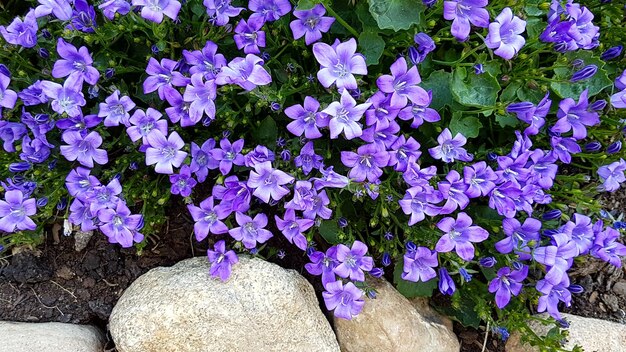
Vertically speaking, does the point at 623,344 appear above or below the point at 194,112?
below

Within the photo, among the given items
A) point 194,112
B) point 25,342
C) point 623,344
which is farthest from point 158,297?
point 623,344

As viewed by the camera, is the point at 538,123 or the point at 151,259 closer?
the point at 538,123

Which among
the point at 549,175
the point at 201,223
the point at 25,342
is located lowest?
the point at 25,342

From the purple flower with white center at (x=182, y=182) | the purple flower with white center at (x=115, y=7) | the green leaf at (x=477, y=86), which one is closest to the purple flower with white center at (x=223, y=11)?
the purple flower with white center at (x=115, y=7)

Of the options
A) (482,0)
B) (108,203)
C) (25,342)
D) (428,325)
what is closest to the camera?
(482,0)

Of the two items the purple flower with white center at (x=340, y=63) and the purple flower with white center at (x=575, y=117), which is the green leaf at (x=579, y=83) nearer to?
the purple flower with white center at (x=575, y=117)

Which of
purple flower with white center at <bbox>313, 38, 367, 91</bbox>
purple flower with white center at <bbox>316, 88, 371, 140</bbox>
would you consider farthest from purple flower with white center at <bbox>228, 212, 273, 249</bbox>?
purple flower with white center at <bbox>313, 38, 367, 91</bbox>

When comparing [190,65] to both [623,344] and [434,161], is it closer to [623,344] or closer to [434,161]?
[434,161]
